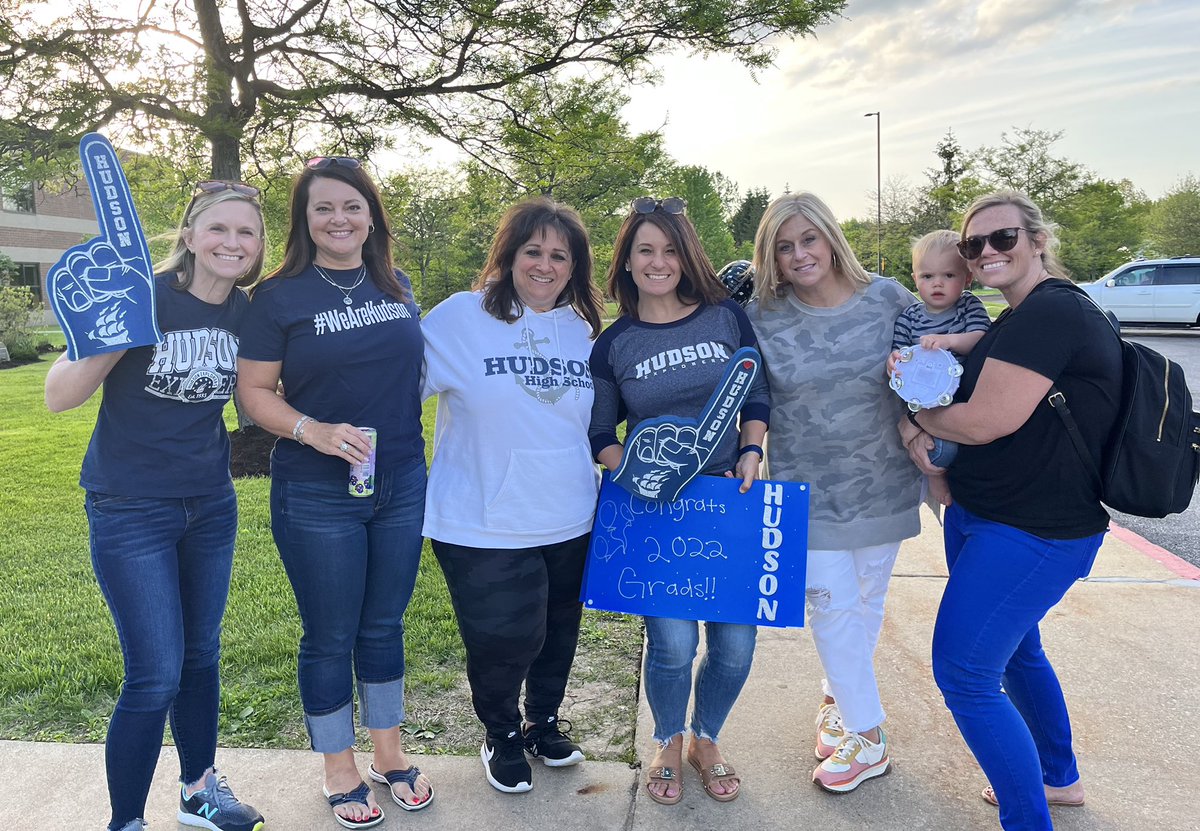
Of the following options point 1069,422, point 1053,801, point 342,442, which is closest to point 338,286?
point 342,442

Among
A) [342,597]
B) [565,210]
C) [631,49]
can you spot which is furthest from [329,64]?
[342,597]

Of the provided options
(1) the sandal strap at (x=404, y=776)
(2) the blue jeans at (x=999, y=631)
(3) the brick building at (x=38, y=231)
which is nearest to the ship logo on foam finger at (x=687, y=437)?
(2) the blue jeans at (x=999, y=631)

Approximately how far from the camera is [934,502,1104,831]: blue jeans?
236 centimetres

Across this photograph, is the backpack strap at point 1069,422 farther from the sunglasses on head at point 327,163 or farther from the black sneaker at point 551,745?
the sunglasses on head at point 327,163

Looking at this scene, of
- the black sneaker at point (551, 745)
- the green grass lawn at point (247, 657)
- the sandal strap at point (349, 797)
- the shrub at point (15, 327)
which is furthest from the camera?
the shrub at point (15, 327)

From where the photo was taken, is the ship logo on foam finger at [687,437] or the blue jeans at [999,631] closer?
→ the blue jeans at [999,631]

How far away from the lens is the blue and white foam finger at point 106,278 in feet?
7.38

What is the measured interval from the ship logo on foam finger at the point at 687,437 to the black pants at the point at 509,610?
16.2 inches

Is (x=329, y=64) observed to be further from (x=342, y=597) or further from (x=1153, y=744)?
(x=1153, y=744)

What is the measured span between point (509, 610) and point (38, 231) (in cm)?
4604

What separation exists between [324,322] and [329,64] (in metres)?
7.55

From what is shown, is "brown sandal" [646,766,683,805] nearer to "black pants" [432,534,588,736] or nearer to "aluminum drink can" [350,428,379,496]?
"black pants" [432,534,588,736]

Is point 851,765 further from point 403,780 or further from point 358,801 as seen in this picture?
point 358,801

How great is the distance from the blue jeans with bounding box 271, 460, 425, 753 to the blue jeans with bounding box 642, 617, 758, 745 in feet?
3.01
